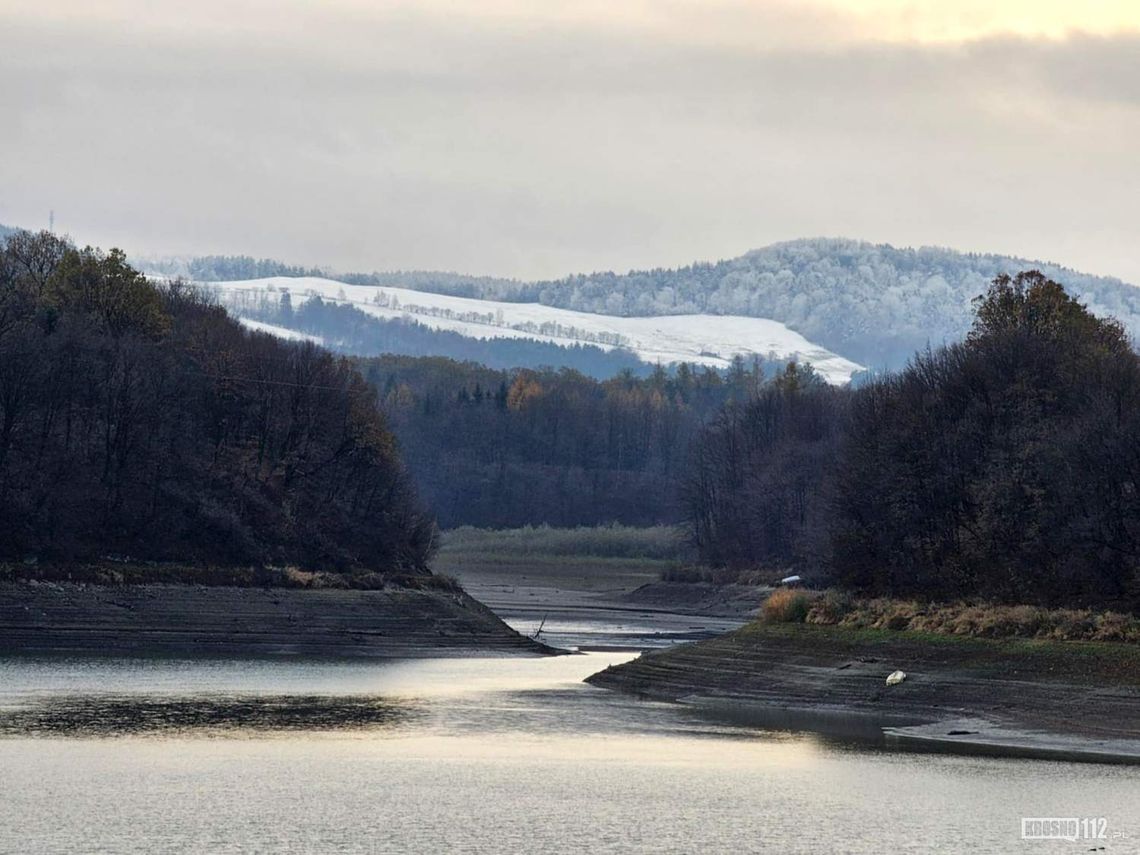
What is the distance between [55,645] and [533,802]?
4834cm

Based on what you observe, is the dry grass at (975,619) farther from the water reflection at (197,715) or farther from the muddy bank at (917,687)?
the water reflection at (197,715)

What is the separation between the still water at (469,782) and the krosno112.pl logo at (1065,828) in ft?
1.19

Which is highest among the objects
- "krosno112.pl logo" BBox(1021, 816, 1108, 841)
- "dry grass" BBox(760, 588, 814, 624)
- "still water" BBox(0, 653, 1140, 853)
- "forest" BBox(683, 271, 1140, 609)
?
"forest" BBox(683, 271, 1140, 609)

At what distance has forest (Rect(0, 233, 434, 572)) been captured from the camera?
359 feet

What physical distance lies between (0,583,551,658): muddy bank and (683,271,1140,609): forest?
72.6 feet

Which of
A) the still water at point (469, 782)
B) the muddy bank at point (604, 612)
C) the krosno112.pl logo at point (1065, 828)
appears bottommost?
the still water at point (469, 782)

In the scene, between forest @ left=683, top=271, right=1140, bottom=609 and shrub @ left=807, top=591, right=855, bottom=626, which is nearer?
forest @ left=683, top=271, right=1140, bottom=609

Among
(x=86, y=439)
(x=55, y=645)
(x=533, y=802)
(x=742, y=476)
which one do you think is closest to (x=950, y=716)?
(x=533, y=802)

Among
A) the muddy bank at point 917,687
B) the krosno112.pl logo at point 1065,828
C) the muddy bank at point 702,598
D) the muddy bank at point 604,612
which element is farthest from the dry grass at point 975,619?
the muddy bank at point 702,598

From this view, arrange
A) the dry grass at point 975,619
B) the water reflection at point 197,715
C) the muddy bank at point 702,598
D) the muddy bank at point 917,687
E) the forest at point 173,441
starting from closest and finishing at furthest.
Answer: the water reflection at point 197,715 → the muddy bank at point 917,687 → the dry grass at point 975,619 → the forest at point 173,441 → the muddy bank at point 702,598

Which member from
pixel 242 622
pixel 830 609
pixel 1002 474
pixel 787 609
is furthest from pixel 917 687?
pixel 242 622

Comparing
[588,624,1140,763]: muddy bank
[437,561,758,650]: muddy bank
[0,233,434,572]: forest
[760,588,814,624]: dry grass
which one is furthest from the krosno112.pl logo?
[0,233,434,572]: forest

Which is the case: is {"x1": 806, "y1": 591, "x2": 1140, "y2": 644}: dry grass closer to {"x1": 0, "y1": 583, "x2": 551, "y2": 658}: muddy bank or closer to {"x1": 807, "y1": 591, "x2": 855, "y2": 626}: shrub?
{"x1": 807, "y1": 591, "x2": 855, "y2": 626}: shrub

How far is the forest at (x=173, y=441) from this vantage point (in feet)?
359
